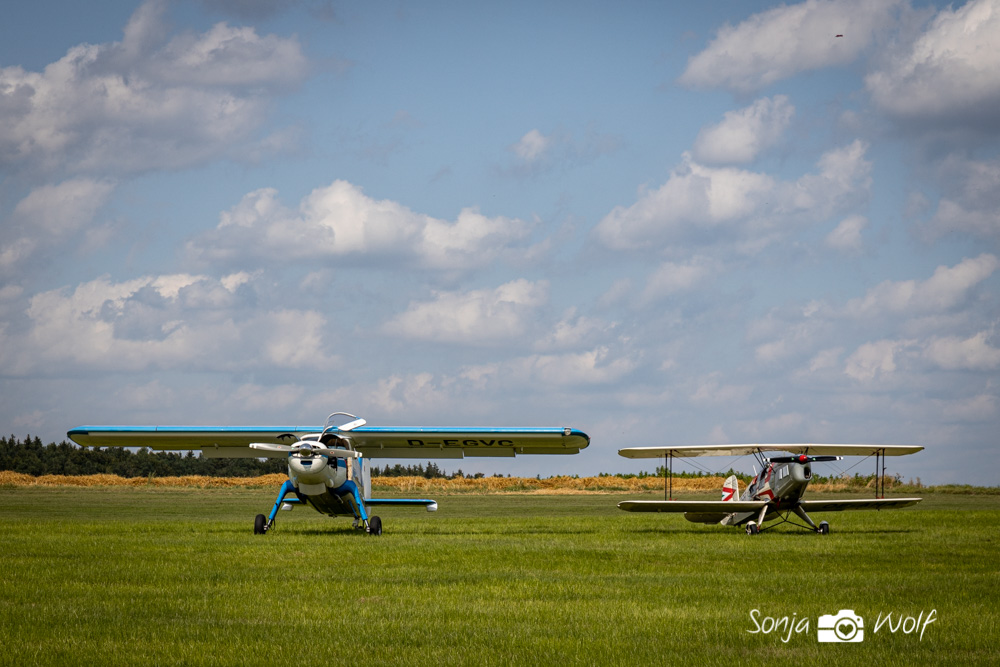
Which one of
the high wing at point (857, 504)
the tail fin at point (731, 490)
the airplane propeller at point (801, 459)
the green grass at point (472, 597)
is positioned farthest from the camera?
the tail fin at point (731, 490)

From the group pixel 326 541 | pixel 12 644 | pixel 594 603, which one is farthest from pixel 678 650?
pixel 326 541

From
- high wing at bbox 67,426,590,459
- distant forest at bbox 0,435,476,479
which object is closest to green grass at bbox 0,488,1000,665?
high wing at bbox 67,426,590,459

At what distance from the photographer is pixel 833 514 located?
34.9m

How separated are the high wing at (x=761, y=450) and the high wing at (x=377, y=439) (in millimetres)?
3491

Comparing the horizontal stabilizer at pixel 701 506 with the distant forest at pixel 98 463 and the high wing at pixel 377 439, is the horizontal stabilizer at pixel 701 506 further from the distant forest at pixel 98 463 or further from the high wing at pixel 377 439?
the distant forest at pixel 98 463

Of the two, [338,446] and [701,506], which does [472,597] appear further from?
[701,506]

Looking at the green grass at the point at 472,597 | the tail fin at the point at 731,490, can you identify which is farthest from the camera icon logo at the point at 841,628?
the tail fin at the point at 731,490

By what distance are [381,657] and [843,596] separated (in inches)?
251

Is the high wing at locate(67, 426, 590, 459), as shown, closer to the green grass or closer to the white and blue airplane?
the white and blue airplane

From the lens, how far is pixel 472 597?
438 inches

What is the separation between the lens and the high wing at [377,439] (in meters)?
23.4

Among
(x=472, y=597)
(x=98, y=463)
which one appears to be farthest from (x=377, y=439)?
(x=98, y=463)

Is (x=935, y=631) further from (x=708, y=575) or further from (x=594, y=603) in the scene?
(x=708, y=575)

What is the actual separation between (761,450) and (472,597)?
57.0ft
